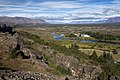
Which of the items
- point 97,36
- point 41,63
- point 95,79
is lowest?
point 97,36

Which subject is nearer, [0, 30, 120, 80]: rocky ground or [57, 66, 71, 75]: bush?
[0, 30, 120, 80]: rocky ground

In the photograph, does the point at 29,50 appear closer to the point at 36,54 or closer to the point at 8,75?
the point at 36,54

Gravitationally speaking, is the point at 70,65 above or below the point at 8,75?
below

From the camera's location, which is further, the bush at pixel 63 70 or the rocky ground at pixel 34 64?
the bush at pixel 63 70

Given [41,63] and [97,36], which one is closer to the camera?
[41,63]

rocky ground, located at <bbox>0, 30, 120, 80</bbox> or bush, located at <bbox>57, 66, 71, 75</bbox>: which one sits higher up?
rocky ground, located at <bbox>0, 30, 120, 80</bbox>

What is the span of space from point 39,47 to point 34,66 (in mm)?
10539

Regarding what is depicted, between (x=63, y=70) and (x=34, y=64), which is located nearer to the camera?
(x=34, y=64)

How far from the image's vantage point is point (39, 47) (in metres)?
38.4

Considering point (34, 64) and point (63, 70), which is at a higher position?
point (34, 64)

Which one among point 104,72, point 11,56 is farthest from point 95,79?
point 11,56

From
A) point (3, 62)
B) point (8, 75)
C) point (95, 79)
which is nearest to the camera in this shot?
point (8, 75)

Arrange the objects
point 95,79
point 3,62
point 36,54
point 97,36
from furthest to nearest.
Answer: point 97,36
point 95,79
point 36,54
point 3,62

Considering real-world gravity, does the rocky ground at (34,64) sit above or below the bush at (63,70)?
above
